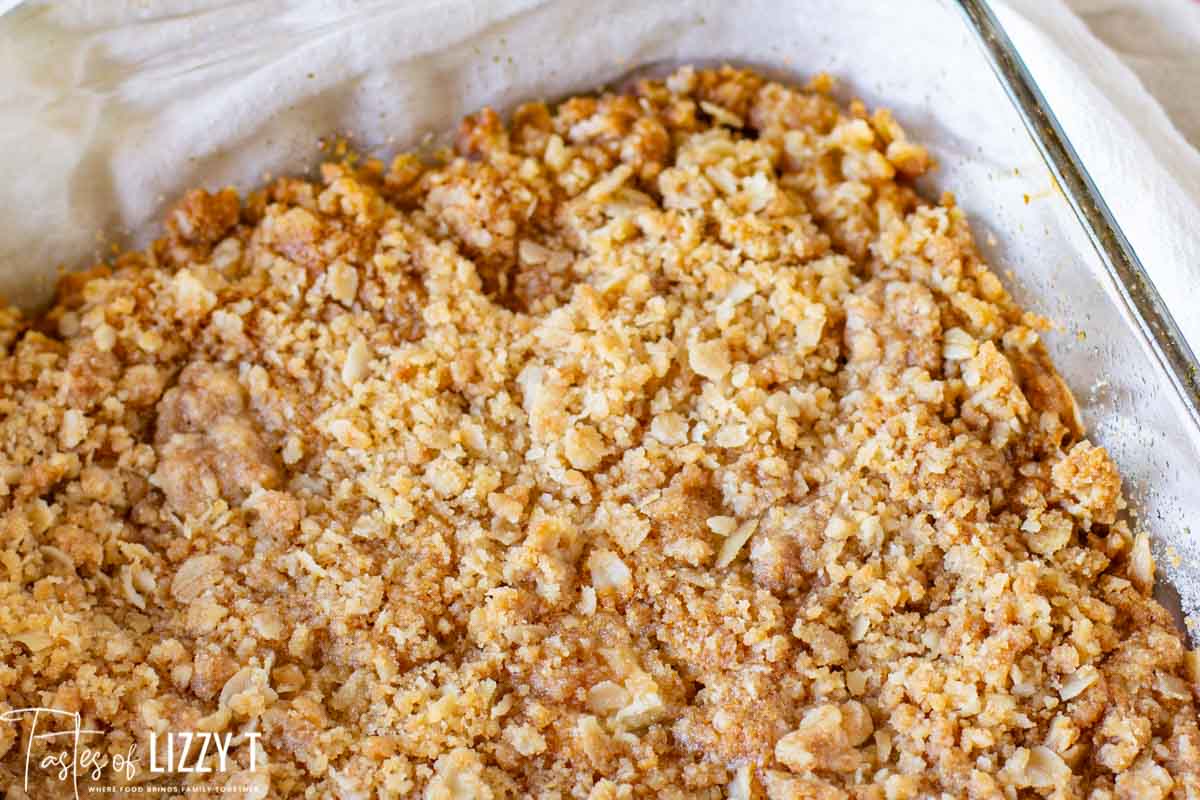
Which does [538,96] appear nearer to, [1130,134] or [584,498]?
[584,498]

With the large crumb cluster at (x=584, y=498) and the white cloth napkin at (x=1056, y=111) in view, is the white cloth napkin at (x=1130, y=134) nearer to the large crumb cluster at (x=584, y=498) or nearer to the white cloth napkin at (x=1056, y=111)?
the white cloth napkin at (x=1056, y=111)

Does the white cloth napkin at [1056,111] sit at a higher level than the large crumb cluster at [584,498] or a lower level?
higher

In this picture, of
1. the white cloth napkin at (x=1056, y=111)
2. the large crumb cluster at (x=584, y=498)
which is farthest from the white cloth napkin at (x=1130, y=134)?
the large crumb cluster at (x=584, y=498)

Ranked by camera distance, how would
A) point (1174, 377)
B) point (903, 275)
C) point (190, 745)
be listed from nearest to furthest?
point (190, 745)
point (1174, 377)
point (903, 275)

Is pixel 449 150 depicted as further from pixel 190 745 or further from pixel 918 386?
pixel 190 745

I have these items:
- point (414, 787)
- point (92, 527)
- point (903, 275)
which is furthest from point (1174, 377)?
point (92, 527)

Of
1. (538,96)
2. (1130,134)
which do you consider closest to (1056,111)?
(1130,134)

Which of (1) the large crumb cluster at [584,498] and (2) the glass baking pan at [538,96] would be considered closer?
(1) the large crumb cluster at [584,498]
